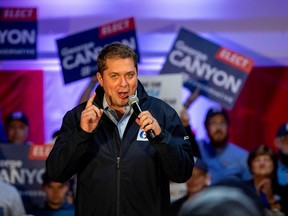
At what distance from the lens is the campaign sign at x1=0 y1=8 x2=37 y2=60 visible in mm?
7633

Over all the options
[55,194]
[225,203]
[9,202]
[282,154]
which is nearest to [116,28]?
[55,194]

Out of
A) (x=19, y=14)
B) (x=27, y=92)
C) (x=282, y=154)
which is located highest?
(x=19, y=14)

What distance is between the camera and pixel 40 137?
835cm

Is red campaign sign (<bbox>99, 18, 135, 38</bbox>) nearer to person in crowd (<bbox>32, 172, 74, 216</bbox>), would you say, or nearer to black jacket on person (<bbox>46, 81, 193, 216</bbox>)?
person in crowd (<bbox>32, 172, 74, 216</bbox>)

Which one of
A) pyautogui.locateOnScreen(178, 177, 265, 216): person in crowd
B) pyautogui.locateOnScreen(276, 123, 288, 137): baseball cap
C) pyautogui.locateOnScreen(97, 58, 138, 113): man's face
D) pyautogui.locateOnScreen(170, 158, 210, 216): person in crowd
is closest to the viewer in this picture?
pyautogui.locateOnScreen(178, 177, 265, 216): person in crowd

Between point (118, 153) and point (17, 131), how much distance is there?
14.5 feet

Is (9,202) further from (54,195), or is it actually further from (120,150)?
A: (120,150)

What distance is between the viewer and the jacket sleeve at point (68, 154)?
3.07 meters

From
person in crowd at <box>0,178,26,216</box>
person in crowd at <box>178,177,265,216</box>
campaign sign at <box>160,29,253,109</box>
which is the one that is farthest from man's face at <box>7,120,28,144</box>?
person in crowd at <box>178,177,265,216</box>

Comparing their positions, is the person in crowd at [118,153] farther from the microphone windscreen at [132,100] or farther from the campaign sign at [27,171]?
the campaign sign at [27,171]

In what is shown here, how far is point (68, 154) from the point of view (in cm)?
308

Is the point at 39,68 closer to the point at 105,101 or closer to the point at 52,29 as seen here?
the point at 52,29

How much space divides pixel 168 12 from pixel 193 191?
271 centimetres

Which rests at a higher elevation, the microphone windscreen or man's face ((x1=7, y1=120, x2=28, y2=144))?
the microphone windscreen
